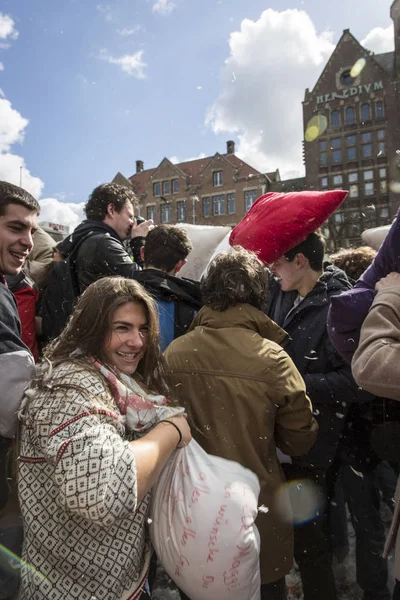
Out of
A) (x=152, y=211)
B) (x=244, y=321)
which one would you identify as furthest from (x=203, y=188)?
(x=244, y=321)

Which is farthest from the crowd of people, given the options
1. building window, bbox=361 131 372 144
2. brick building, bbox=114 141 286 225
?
building window, bbox=361 131 372 144

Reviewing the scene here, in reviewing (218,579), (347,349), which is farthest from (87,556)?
(347,349)

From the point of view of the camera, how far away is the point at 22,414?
51.9 inches

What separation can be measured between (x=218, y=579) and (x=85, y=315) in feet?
3.12

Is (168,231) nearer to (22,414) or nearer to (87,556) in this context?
(22,414)

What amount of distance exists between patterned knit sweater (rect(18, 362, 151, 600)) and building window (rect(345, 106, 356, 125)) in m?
32.1

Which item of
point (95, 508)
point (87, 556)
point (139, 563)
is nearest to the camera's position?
point (95, 508)

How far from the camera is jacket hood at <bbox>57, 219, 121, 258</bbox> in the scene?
8.88ft

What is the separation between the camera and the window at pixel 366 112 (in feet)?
92.3

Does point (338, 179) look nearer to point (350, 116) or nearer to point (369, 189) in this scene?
point (369, 189)

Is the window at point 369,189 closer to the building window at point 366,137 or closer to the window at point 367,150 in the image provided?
the window at point 367,150

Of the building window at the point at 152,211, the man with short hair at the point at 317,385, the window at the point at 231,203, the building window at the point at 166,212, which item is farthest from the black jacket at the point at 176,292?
the building window at the point at 152,211

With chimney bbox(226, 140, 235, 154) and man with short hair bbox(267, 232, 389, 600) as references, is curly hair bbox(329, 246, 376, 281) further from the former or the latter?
chimney bbox(226, 140, 235, 154)

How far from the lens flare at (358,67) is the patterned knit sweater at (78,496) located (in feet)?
108
